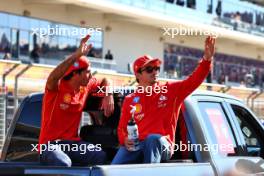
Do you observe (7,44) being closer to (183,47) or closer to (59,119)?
(183,47)

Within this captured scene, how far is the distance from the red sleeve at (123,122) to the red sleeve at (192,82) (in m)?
0.42

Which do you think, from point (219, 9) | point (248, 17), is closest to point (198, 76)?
point (219, 9)

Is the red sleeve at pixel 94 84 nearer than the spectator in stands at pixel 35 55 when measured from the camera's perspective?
Yes

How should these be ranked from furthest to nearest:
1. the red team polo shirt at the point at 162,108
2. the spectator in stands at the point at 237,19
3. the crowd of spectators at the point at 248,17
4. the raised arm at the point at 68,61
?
1. the crowd of spectators at the point at 248,17
2. the spectator in stands at the point at 237,19
3. the red team polo shirt at the point at 162,108
4. the raised arm at the point at 68,61

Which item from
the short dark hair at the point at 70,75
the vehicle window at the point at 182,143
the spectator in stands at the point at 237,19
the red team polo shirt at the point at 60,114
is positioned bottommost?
the vehicle window at the point at 182,143

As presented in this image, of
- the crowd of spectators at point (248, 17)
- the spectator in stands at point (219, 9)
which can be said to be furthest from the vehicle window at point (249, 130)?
the crowd of spectators at point (248, 17)

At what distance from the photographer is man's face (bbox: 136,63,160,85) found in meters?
5.71

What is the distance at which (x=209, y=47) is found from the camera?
217 inches

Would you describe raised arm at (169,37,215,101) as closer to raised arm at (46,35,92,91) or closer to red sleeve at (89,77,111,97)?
red sleeve at (89,77,111,97)

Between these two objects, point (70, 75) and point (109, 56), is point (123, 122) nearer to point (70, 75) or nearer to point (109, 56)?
point (70, 75)

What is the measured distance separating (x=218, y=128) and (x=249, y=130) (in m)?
0.84

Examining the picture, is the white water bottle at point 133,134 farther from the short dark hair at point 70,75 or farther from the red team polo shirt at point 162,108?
the short dark hair at point 70,75

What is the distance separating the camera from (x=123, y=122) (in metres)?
5.58

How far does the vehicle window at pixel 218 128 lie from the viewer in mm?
5715
